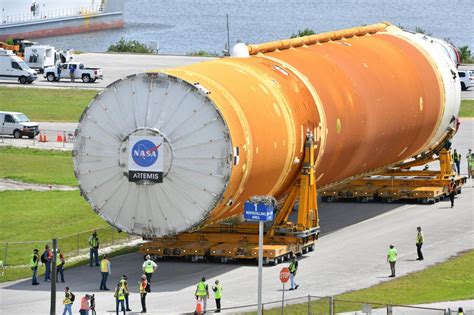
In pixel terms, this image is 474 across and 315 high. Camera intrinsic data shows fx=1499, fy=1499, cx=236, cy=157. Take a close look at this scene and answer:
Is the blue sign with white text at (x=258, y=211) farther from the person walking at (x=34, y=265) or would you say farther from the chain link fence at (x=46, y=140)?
the chain link fence at (x=46, y=140)

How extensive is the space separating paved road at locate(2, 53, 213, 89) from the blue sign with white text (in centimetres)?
6166

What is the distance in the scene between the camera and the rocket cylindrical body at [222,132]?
40031 mm

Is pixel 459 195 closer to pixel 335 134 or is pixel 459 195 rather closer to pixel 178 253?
pixel 335 134

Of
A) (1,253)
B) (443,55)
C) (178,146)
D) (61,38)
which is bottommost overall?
(1,253)

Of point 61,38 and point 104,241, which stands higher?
point 61,38

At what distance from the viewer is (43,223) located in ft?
163

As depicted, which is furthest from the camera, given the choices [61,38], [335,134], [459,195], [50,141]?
[61,38]

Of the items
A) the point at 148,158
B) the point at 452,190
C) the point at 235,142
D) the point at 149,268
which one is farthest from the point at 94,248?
the point at 452,190

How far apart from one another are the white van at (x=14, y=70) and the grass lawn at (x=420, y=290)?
58846mm

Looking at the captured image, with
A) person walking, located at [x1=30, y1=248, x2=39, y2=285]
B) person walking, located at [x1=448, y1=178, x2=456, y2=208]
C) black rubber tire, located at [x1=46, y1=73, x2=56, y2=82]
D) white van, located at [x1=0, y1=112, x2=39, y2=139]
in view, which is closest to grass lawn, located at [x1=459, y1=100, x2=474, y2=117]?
white van, located at [x1=0, y1=112, x2=39, y2=139]

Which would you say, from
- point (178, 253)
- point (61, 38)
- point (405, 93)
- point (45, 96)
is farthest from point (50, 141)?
point (61, 38)

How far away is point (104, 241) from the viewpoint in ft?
156

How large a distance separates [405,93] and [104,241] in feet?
40.8

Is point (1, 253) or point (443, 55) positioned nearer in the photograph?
point (1, 253)
